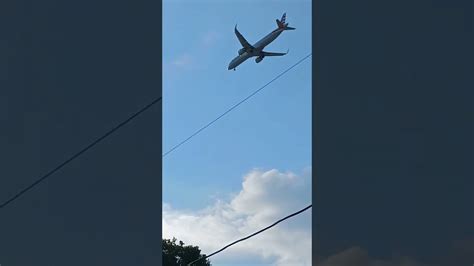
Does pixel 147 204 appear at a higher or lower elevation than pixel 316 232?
higher

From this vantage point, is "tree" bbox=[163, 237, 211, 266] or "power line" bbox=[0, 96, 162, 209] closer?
"power line" bbox=[0, 96, 162, 209]

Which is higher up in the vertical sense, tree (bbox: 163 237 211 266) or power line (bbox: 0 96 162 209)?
tree (bbox: 163 237 211 266)

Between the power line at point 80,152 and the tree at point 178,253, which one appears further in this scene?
the tree at point 178,253

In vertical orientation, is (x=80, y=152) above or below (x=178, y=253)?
below

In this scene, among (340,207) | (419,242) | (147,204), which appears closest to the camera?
(419,242)

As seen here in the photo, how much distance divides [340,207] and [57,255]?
90cm

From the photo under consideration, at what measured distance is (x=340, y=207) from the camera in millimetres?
1522

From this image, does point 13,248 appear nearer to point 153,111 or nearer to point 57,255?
point 57,255

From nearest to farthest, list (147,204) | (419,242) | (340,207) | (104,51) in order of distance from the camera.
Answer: (419,242) < (340,207) < (147,204) < (104,51)

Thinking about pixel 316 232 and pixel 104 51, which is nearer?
pixel 316 232

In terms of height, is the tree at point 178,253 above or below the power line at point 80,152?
above

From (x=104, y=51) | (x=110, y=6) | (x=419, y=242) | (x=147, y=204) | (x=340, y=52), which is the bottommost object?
(x=419, y=242)

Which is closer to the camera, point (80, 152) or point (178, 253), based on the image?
point (80, 152)

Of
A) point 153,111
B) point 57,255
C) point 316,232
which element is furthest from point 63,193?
point 316,232
